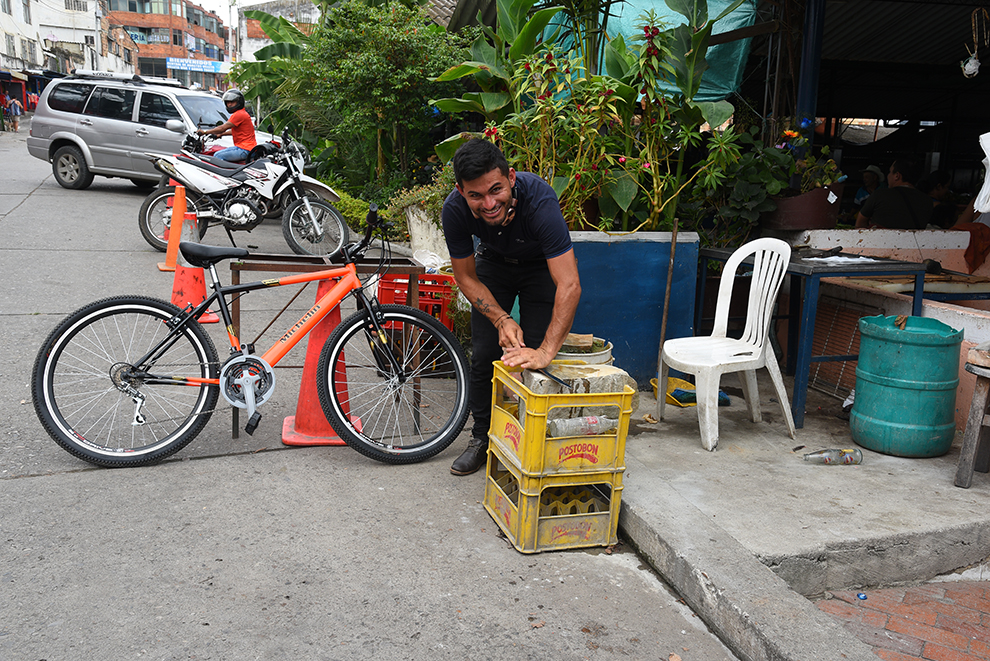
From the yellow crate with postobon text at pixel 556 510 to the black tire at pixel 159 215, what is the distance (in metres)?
6.38

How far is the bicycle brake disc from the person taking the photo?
13.1ft

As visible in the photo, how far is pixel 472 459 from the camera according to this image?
4.02 metres

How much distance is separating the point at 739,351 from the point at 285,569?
2804mm

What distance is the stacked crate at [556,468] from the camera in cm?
313

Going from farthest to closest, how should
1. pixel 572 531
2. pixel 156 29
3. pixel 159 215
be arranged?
1. pixel 156 29
2. pixel 159 215
3. pixel 572 531

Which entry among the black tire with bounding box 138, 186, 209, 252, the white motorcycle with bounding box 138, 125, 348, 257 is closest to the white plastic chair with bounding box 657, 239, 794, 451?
the white motorcycle with bounding box 138, 125, 348, 257

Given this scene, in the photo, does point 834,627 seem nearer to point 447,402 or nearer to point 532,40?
point 447,402

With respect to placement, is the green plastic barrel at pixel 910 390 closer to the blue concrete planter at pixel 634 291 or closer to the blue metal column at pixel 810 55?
the blue concrete planter at pixel 634 291

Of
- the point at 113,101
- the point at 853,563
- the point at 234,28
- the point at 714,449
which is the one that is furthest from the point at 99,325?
the point at 234,28

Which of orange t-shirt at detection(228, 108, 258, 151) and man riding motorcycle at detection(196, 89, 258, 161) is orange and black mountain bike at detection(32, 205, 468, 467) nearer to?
man riding motorcycle at detection(196, 89, 258, 161)

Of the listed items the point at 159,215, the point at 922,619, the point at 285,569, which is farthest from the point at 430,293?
the point at 159,215

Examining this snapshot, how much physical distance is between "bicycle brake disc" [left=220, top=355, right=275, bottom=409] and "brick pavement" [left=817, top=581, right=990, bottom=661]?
2885mm

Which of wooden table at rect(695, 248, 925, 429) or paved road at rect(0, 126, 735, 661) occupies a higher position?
wooden table at rect(695, 248, 925, 429)

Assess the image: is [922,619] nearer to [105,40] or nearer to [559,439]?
[559,439]
